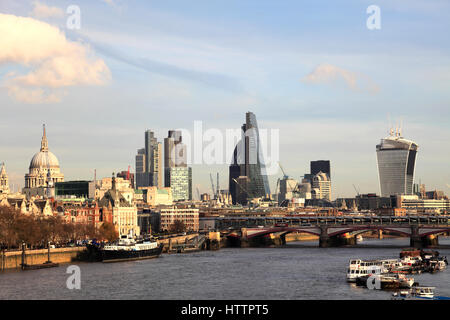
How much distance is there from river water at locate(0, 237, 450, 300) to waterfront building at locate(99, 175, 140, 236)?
53258 millimetres

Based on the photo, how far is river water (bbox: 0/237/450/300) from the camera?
6153 cm

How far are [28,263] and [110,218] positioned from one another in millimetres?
61377

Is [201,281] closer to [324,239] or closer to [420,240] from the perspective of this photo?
[420,240]

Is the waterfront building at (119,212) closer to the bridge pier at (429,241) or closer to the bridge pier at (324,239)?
the bridge pier at (324,239)

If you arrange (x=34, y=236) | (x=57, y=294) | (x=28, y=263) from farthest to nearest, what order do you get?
(x=34, y=236), (x=28, y=263), (x=57, y=294)

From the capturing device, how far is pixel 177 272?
8138 cm

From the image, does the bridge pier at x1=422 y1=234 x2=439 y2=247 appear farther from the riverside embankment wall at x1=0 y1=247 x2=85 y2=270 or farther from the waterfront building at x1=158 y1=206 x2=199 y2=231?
the riverside embankment wall at x1=0 y1=247 x2=85 y2=270

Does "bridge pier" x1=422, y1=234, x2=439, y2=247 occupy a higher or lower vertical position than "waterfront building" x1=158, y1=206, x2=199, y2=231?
lower

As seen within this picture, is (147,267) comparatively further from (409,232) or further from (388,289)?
(409,232)

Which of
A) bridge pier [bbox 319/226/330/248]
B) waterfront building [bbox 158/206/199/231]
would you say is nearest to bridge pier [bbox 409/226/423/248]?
bridge pier [bbox 319/226/330/248]

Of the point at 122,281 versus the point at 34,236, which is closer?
the point at 122,281
